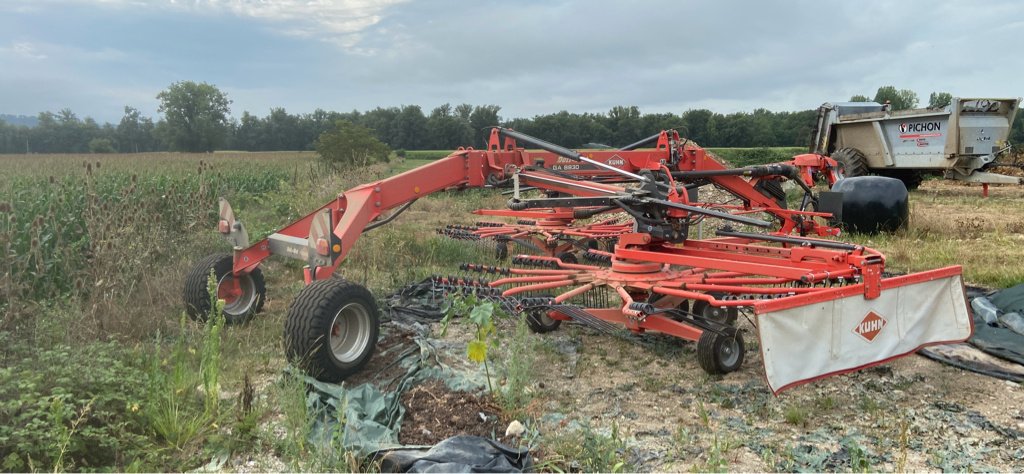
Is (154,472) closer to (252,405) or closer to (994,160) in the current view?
(252,405)

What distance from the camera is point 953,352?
4957 mm

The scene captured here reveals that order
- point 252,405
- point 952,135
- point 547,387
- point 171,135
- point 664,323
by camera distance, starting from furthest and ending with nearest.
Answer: point 171,135
point 952,135
point 664,323
point 547,387
point 252,405

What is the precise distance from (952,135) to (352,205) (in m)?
14.1

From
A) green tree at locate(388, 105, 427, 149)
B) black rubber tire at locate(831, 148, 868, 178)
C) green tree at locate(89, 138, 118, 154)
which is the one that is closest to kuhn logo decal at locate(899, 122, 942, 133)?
black rubber tire at locate(831, 148, 868, 178)

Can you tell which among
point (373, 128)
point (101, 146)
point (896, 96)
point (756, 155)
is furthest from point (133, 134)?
point (896, 96)

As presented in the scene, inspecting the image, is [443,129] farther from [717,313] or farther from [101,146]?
[717,313]

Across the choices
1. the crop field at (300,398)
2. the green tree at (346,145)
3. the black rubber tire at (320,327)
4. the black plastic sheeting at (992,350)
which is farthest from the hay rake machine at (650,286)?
the green tree at (346,145)

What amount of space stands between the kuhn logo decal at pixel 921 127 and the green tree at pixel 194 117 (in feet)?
101

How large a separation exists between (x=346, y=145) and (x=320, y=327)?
1526 centimetres

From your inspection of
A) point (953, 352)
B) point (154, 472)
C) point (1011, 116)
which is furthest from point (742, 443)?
point (1011, 116)

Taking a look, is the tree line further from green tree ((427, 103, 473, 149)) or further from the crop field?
the crop field

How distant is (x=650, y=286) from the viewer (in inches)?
190

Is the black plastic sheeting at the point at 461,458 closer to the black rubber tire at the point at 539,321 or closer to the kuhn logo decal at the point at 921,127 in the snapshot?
the black rubber tire at the point at 539,321

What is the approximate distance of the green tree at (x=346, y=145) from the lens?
59.4 ft
